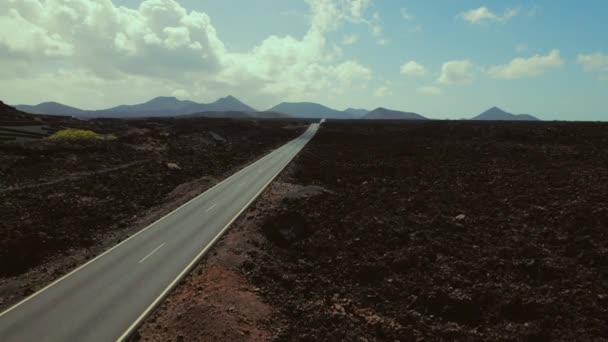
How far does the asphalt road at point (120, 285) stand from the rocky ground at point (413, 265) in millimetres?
1027

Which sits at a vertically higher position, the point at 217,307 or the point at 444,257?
the point at 444,257

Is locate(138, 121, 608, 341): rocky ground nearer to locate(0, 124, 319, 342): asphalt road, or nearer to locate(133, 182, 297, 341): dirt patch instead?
locate(133, 182, 297, 341): dirt patch

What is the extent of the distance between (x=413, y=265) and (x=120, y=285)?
1414cm

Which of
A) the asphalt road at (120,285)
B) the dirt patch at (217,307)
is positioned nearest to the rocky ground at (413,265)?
the dirt patch at (217,307)

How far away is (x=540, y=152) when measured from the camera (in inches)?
1987

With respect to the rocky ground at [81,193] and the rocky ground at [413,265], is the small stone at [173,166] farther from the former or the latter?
the rocky ground at [413,265]

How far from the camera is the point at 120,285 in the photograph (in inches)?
734

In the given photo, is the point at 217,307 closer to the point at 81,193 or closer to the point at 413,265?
the point at 413,265

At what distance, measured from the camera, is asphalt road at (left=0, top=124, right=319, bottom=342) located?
15242 mm

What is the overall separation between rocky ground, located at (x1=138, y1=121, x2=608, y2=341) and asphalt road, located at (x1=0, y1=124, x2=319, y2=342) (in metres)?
1.03

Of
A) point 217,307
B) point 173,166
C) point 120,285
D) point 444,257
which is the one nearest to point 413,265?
point 444,257

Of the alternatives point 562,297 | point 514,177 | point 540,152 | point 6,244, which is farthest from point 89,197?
point 540,152

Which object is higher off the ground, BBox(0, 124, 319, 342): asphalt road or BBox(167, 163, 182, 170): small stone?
BBox(167, 163, 182, 170): small stone

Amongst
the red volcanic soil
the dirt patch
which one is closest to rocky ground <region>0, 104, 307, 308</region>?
the dirt patch
